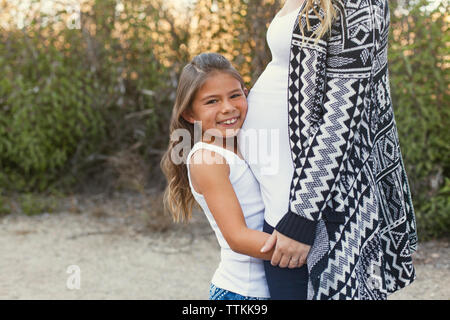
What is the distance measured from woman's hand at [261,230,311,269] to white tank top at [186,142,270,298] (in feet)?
0.46

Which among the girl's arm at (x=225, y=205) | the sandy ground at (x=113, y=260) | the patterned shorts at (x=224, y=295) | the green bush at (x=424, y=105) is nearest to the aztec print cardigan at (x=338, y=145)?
the girl's arm at (x=225, y=205)

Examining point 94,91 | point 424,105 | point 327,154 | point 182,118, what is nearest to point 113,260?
point 94,91

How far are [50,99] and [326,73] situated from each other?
15.0ft

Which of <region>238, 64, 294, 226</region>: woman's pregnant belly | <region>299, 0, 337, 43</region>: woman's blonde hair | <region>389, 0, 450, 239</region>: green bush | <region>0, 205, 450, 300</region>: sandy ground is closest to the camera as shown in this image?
<region>299, 0, 337, 43</region>: woman's blonde hair

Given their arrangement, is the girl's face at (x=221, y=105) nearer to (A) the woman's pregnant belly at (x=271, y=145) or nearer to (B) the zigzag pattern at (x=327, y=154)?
(A) the woman's pregnant belly at (x=271, y=145)

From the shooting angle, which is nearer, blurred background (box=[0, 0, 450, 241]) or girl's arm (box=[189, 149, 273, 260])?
girl's arm (box=[189, 149, 273, 260])

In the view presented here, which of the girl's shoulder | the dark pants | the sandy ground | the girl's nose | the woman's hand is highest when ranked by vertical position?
the girl's nose

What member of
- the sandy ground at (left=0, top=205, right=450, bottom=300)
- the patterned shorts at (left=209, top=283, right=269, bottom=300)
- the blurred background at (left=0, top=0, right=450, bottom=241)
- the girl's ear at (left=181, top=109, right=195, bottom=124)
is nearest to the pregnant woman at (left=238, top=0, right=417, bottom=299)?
the patterned shorts at (left=209, top=283, right=269, bottom=300)

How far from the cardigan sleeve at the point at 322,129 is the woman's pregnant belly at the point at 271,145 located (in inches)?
2.6

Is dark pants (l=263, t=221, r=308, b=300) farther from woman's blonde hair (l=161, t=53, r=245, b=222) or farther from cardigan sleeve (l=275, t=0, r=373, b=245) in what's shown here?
woman's blonde hair (l=161, t=53, r=245, b=222)

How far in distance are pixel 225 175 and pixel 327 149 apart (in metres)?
0.29

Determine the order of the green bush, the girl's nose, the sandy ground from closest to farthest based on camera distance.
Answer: the girl's nose, the sandy ground, the green bush

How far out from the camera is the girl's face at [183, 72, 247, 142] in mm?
1481
